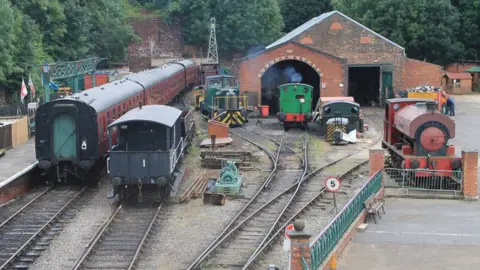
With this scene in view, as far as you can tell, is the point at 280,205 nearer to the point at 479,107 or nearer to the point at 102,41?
the point at 479,107

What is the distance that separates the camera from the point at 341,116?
31453 mm

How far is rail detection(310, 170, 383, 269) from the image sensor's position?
1167 cm

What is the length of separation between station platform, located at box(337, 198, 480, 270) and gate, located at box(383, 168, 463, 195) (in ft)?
2.89

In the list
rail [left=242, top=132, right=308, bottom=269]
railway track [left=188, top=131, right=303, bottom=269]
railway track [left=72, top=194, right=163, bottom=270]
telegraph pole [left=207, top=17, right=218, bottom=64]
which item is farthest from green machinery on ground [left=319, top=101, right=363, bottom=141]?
telegraph pole [left=207, top=17, right=218, bottom=64]

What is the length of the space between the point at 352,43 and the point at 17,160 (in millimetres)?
25538

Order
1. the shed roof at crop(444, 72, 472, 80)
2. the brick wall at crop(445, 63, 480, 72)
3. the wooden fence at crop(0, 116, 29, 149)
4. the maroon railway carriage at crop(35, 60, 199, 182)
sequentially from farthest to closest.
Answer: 1. the brick wall at crop(445, 63, 480, 72)
2. the shed roof at crop(444, 72, 472, 80)
3. the wooden fence at crop(0, 116, 29, 149)
4. the maroon railway carriage at crop(35, 60, 199, 182)

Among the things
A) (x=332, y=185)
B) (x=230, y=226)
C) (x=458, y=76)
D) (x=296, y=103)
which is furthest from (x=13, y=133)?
(x=458, y=76)

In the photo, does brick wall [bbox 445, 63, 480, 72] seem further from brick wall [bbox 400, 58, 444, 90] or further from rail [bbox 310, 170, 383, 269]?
rail [bbox 310, 170, 383, 269]

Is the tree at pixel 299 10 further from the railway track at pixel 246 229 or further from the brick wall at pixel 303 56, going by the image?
the railway track at pixel 246 229

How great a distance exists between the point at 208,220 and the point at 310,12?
6239cm

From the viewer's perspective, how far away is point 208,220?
17250mm

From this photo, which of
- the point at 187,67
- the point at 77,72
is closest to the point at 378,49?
the point at 187,67

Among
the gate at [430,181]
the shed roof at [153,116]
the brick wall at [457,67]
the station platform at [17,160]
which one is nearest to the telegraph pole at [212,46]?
the brick wall at [457,67]

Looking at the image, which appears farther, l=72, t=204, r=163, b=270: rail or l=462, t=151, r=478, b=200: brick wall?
l=462, t=151, r=478, b=200: brick wall
